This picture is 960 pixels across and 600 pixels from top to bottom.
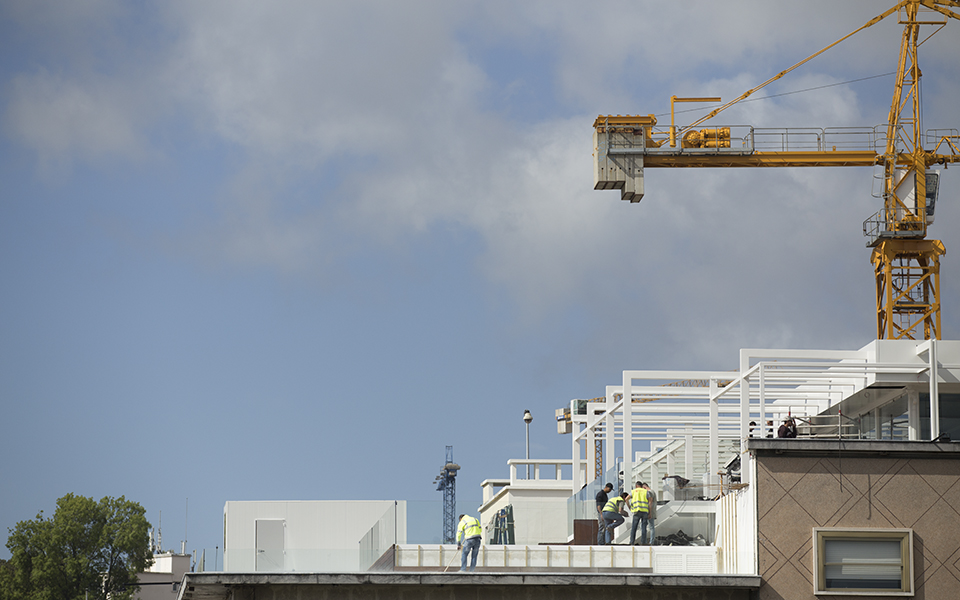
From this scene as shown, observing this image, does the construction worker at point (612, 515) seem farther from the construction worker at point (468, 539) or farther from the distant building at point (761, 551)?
the construction worker at point (468, 539)

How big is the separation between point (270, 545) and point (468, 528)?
4329 mm

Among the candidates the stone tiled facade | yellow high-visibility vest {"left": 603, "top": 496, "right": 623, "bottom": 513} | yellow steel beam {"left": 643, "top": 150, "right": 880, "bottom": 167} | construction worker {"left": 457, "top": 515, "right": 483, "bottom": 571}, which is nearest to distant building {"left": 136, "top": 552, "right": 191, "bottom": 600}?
yellow steel beam {"left": 643, "top": 150, "right": 880, "bottom": 167}

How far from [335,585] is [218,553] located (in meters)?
2.51

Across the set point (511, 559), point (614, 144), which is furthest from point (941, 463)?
point (614, 144)

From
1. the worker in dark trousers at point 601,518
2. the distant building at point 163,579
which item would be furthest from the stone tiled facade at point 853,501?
the distant building at point 163,579

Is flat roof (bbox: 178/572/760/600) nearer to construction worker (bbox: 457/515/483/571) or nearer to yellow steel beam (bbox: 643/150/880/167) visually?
construction worker (bbox: 457/515/483/571)

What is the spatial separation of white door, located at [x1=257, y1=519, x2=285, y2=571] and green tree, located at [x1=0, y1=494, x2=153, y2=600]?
57040 millimetres

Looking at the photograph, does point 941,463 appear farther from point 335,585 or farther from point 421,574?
point 335,585

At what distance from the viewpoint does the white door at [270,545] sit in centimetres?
2630

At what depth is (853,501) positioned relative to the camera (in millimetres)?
26078

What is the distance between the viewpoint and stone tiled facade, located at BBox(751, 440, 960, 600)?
25984mm

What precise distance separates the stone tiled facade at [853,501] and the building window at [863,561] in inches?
6.7

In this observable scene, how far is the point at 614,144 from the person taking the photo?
54188mm

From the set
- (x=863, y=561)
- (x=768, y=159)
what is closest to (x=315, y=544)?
(x=863, y=561)
